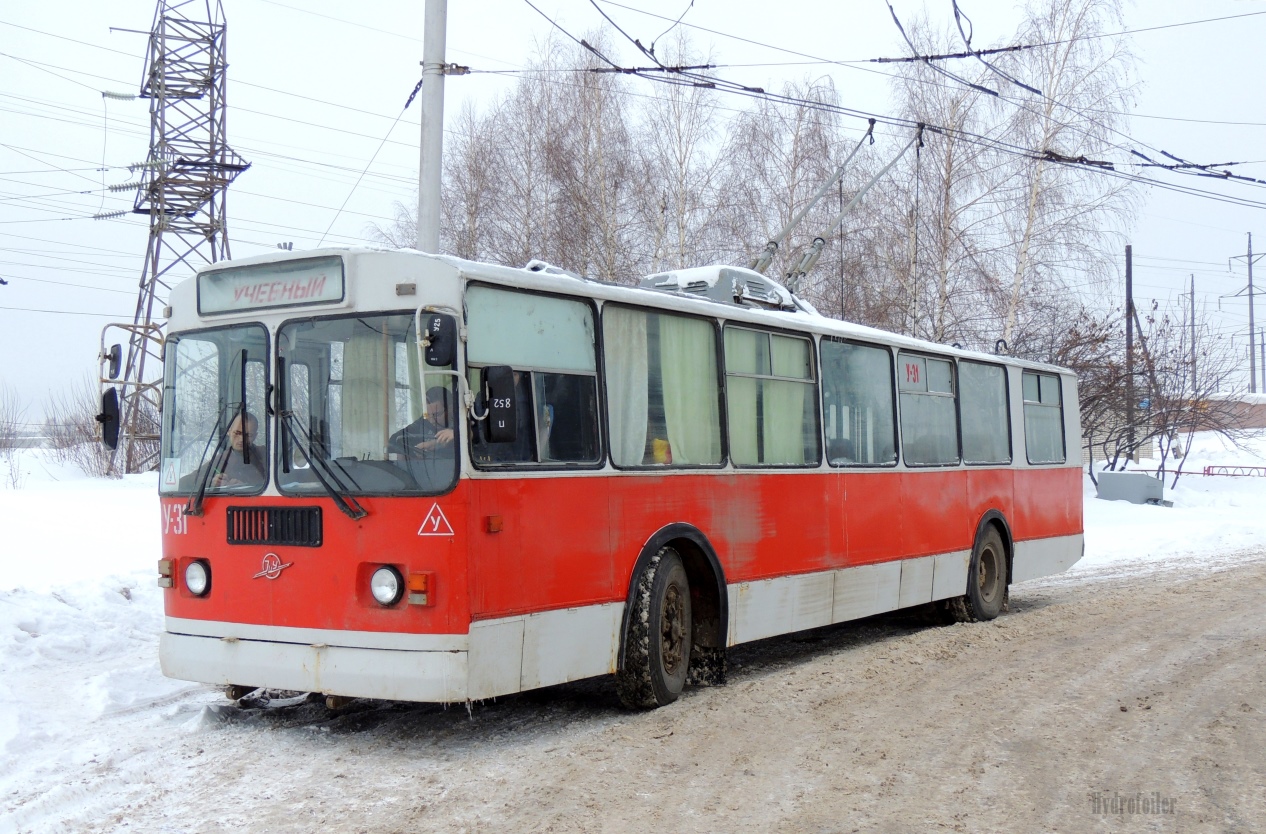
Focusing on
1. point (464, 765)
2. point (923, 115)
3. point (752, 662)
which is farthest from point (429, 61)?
point (923, 115)

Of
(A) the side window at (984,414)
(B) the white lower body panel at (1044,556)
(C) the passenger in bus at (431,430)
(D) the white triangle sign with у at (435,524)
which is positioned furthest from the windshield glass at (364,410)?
(B) the white lower body panel at (1044,556)

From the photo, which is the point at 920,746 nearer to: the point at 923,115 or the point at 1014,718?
the point at 1014,718

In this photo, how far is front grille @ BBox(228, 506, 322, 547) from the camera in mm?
6562

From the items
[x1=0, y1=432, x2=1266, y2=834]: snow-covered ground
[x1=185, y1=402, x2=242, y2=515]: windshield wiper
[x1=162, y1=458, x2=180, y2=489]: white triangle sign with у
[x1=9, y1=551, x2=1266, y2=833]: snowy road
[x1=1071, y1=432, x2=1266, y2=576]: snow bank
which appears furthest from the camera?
[x1=1071, y1=432, x2=1266, y2=576]: snow bank

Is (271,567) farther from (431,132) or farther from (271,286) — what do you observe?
(431,132)

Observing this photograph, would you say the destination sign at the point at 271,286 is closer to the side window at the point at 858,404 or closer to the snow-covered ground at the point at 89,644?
the snow-covered ground at the point at 89,644

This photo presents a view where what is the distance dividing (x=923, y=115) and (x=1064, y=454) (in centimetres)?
1634

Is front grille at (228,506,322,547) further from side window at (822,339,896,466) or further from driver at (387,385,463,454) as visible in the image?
side window at (822,339,896,466)

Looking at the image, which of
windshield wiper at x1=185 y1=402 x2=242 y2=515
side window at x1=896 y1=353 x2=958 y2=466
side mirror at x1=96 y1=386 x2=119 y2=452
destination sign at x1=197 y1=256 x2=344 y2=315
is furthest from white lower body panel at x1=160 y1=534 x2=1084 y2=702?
side window at x1=896 y1=353 x2=958 y2=466

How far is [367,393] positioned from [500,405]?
85 cm

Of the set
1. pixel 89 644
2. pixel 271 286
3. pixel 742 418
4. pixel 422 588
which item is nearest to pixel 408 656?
pixel 422 588

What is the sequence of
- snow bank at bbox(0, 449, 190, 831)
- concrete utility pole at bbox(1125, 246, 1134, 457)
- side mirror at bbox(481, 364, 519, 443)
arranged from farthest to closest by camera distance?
concrete utility pole at bbox(1125, 246, 1134, 457) → snow bank at bbox(0, 449, 190, 831) → side mirror at bbox(481, 364, 519, 443)

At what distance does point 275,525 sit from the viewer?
21.9 feet

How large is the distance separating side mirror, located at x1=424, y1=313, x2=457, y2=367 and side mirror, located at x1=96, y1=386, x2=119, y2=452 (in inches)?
95.5
